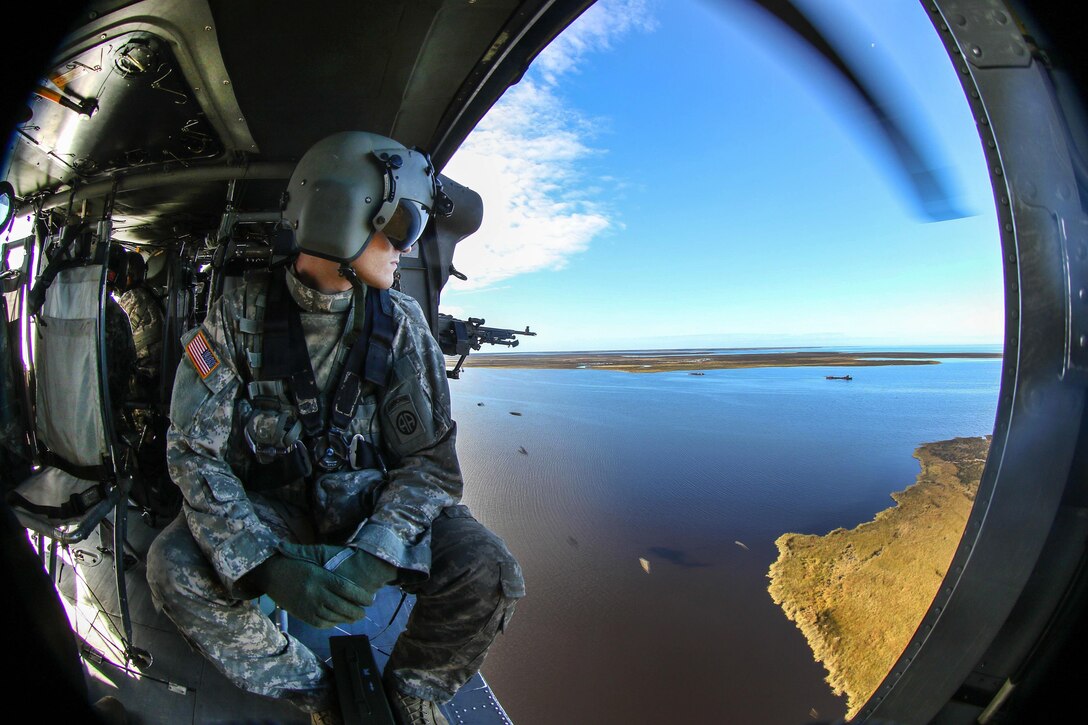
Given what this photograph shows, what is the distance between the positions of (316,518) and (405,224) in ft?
3.12

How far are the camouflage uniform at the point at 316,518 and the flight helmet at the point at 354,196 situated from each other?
0.64ft

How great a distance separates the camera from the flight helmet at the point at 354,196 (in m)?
1.44

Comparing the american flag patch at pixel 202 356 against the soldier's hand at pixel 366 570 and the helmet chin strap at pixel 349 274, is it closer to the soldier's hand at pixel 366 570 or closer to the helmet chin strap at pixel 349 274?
the helmet chin strap at pixel 349 274

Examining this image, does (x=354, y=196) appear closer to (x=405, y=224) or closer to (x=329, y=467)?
(x=405, y=224)

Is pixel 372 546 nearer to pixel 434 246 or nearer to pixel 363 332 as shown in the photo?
pixel 363 332

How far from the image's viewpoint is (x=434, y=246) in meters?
3.61

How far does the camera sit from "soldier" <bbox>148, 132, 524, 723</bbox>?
1.25 metres

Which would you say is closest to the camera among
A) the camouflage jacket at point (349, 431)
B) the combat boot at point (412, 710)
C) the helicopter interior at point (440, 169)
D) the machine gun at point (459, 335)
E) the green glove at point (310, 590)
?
the helicopter interior at point (440, 169)

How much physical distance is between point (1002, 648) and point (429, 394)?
1557mm

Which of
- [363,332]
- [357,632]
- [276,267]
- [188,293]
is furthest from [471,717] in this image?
[188,293]

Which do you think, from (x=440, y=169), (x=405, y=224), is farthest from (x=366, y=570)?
(x=440, y=169)

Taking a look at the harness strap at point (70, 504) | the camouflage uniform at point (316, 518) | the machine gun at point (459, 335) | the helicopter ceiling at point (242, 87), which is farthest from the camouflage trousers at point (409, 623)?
the machine gun at point (459, 335)

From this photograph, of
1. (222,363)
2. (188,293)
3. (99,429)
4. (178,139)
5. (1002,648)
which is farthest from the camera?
(188,293)

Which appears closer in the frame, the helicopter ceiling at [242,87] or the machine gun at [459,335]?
the helicopter ceiling at [242,87]
